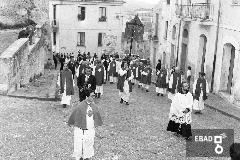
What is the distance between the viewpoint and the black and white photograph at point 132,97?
31.9ft

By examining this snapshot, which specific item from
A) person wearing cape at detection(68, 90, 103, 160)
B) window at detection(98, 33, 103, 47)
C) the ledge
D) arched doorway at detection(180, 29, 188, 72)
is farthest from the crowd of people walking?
window at detection(98, 33, 103, 47)

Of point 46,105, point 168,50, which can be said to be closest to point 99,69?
point 46,105

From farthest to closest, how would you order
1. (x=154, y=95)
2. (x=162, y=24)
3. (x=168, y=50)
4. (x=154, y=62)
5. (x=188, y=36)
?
(x=154, y=62), (x=162, y=24), (x=168, y=50), (x=188, y=36), (x=154, y=95)

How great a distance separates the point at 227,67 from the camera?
18812mm

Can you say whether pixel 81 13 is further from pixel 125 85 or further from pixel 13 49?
pixel 125 85

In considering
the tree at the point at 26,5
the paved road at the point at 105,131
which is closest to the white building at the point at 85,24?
the tree at the point at 26,5

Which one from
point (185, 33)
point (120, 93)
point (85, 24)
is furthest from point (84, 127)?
point (85, 24)

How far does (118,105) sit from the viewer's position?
15312mm

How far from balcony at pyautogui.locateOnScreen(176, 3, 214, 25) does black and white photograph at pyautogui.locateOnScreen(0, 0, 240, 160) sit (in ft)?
0.20

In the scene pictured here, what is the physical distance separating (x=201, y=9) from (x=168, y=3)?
338 inches

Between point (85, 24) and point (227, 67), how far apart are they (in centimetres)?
2225

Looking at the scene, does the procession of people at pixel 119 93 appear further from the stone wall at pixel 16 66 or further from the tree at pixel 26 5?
the tree at pixel 26 5

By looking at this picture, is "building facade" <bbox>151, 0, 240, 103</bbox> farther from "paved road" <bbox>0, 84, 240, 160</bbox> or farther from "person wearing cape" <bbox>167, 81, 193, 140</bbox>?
"person wearing cape" <bbox>167, 81, 193, 140</bbox>

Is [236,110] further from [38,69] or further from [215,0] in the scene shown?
[38,69]
